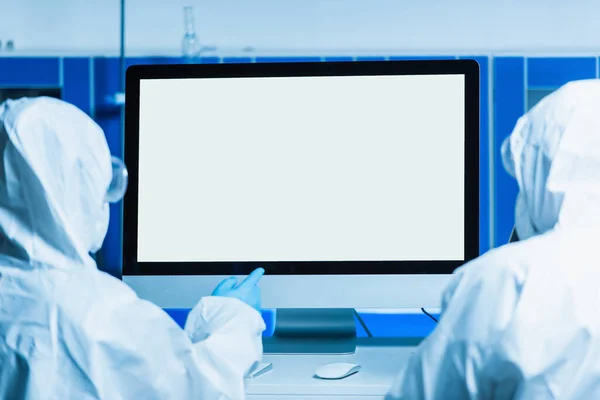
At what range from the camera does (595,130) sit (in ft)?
2.90

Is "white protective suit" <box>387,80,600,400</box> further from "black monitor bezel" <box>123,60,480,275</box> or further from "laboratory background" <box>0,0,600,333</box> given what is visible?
"laboratory background" <box>0,0,600,333</box>

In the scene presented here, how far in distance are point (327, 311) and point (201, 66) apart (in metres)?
0.56

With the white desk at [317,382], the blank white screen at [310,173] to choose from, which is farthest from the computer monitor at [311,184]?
the white desk at [317,382]

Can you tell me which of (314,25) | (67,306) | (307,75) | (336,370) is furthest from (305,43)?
(67,306)

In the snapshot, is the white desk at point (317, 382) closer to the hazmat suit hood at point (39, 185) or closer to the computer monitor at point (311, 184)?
the computer monitor at point (311, 184)

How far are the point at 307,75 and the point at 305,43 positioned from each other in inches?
14.5

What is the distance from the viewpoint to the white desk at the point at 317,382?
1.02 metres

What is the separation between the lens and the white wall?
1.59m

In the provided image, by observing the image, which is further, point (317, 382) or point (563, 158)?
point (317, 382)

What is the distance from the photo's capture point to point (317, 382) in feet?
3.41

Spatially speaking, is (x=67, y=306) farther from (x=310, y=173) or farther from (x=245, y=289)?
(x=310, y=173)

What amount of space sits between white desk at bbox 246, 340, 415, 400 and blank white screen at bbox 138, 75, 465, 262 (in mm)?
196

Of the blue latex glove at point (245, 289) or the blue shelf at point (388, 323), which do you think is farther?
the blue shelf at point (388, 323)

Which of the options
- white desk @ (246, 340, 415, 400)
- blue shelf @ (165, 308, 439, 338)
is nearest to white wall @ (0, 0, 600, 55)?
blue shelf @ (165, 308, 439, 338)
